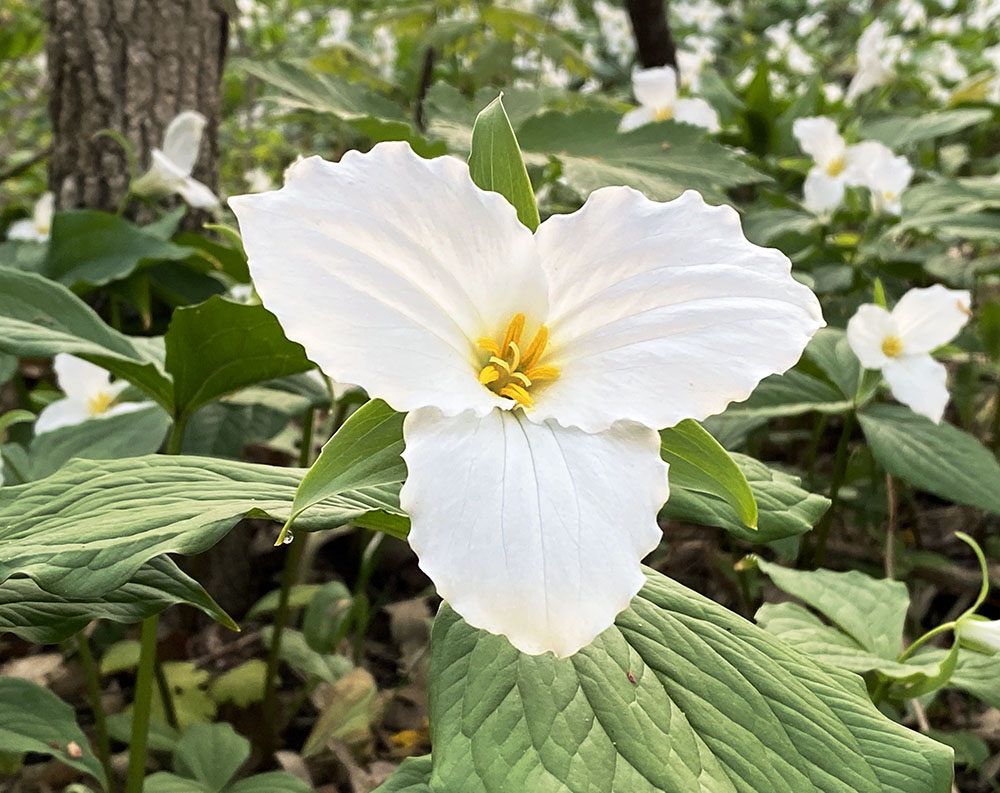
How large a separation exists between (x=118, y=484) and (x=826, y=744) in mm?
531

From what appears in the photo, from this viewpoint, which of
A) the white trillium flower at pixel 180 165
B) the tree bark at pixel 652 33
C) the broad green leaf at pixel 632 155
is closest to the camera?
the broad green leaf at pixel 632 155

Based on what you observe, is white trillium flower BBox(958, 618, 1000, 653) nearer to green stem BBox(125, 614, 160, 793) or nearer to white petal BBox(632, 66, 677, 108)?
green stem BBox(125, 614, 160, 793)

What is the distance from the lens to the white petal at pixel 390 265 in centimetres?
48

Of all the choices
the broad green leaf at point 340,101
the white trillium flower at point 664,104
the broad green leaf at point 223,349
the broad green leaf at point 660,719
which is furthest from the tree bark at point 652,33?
the broad green leaf at point 660,719

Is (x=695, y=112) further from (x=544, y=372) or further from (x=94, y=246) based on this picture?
(x=544, y=372)

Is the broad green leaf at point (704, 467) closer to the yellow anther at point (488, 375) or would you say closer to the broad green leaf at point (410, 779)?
the yellow anther at point (488, 375)

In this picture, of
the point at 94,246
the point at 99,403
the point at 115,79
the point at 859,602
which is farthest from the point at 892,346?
the point at 115,79

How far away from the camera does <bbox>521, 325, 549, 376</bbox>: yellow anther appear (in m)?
0.59

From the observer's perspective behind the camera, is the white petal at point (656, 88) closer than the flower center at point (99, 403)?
No

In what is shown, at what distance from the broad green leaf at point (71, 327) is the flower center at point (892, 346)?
0.94 m

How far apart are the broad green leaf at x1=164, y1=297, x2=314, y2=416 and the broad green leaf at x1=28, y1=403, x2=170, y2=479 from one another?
0.14 metres

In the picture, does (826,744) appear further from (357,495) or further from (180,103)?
(180,103)

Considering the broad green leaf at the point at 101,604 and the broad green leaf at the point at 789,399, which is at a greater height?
the broad green leaf at the point at 101,604

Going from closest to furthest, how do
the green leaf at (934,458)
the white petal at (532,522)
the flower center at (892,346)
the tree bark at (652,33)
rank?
the white petal at (532,522), the green leaf at (934,458), the flower center at (892,346), the tree bark at (652,33)
